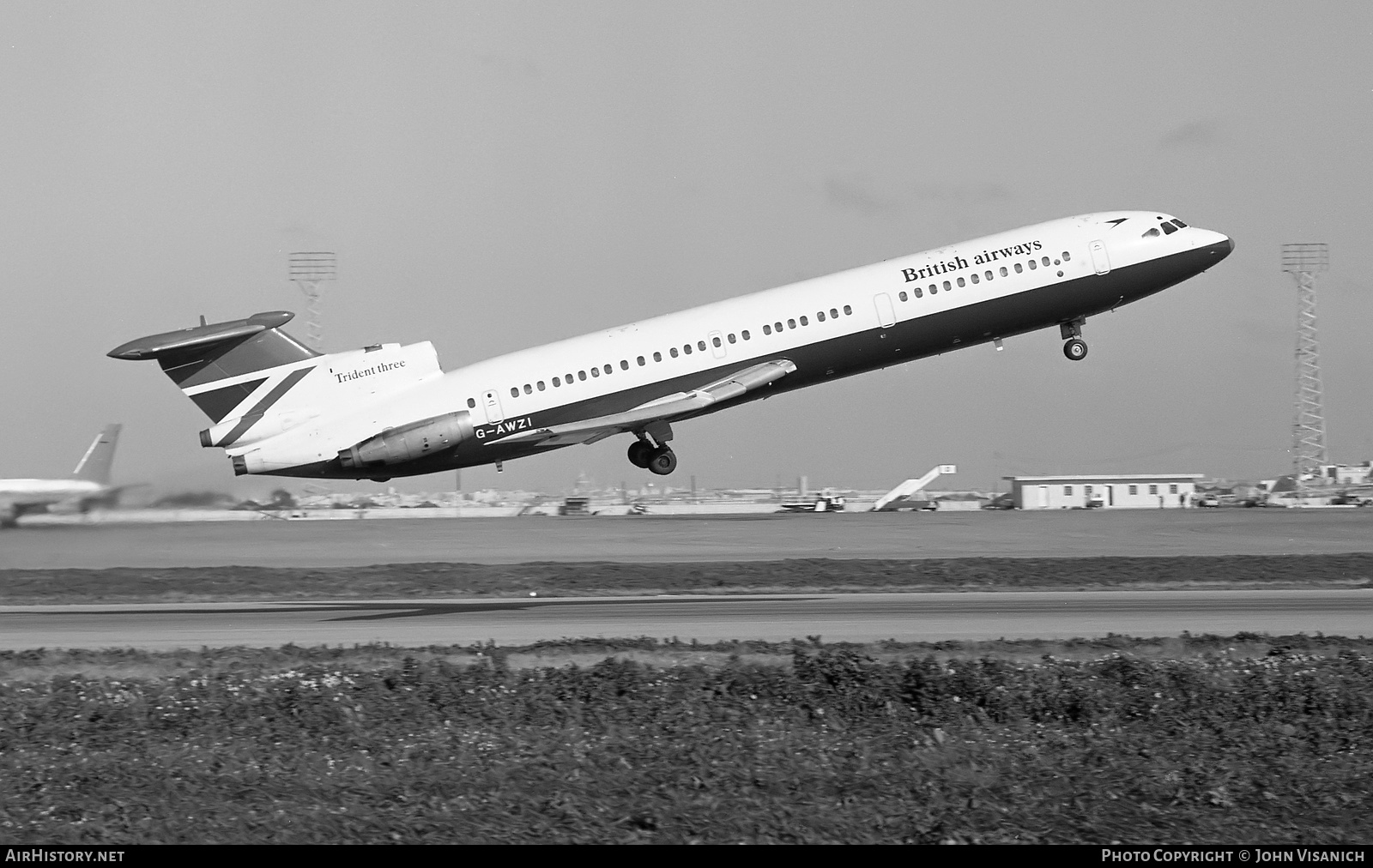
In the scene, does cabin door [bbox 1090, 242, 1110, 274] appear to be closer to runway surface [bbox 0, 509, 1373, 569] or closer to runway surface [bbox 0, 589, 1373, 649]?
runway surface [bbox 0, 589, 1373, 649]

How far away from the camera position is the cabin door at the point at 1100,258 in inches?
1612

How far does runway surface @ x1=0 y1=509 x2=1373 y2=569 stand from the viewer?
57.5 meters

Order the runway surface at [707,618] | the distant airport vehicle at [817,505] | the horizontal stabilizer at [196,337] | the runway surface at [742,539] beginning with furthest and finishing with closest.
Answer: the distant airport vehicle at [817,505] < the runway surface at [742,539] < the horizontal stabilizer at [196,337] < the runway surface at [707,618]

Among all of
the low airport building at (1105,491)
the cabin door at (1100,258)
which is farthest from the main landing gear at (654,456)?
the low airport building at (1105,491)

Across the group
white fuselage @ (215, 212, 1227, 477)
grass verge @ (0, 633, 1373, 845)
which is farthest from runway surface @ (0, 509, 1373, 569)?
grass verge @ (0, 633, 1373, 845)

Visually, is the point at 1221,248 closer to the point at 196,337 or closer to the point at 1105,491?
the point at 196,337

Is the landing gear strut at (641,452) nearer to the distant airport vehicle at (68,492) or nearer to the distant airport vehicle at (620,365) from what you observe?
the distant airport vehicle at (620,365)

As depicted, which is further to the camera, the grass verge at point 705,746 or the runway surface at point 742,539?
the runway surface at point 742,539

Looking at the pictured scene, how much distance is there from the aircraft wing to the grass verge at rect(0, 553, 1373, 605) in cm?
561

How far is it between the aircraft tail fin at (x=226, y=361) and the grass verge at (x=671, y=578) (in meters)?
6.51

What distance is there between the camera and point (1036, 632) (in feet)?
97.2

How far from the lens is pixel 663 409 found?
3919 centimetres

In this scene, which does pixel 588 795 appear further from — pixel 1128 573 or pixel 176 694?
pixel 1128 573
